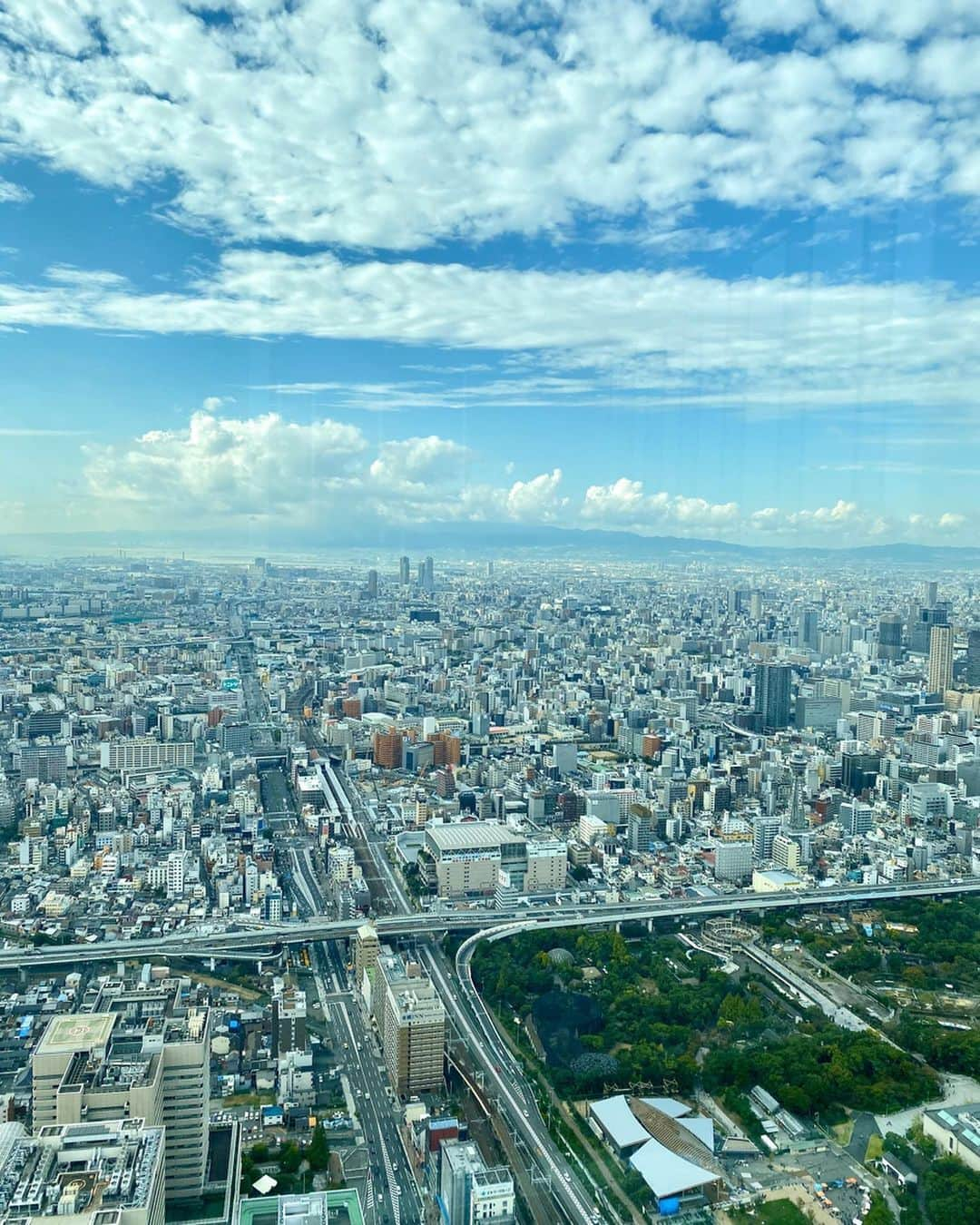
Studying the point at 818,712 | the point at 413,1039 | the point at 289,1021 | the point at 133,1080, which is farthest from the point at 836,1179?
the point at 818,712

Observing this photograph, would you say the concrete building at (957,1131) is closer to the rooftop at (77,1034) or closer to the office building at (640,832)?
the rooftop at (77,1034)

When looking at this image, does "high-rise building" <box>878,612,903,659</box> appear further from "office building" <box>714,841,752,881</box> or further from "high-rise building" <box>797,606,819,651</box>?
"office building" <box>714,841,752,881</box>

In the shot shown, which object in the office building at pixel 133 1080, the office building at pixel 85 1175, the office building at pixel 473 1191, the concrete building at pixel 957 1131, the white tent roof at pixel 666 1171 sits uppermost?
the office building at pixel 85 1175

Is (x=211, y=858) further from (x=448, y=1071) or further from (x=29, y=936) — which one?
(x=448, y=1071)

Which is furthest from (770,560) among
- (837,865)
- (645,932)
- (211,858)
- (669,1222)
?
(669,1222)

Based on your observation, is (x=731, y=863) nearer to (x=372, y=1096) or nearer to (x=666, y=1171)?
(x=372, y=1096)

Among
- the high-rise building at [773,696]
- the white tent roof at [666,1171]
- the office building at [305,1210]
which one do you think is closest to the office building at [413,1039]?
the office building at [305,1210]

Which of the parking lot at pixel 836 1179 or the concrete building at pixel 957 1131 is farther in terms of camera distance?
the concrete building at pixel 957 1131
